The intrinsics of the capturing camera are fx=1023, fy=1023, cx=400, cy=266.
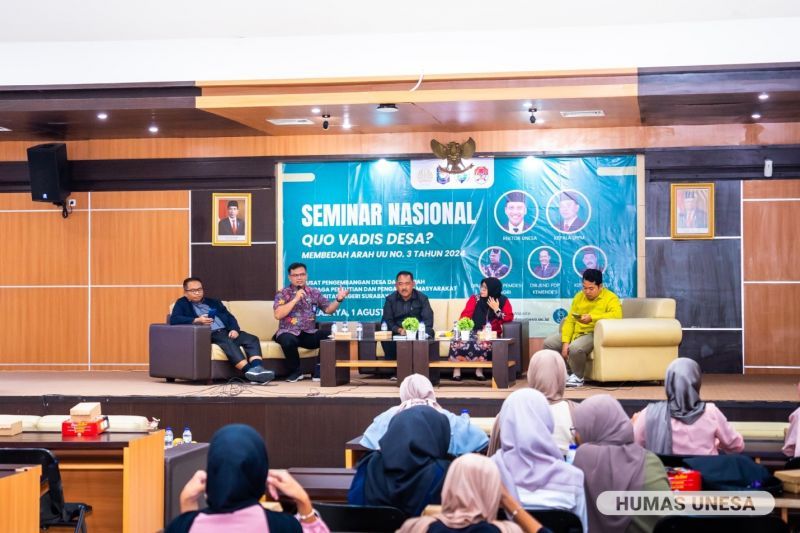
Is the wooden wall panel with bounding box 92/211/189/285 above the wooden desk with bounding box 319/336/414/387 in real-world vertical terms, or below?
above

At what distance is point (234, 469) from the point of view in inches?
118

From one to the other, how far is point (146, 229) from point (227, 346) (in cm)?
265

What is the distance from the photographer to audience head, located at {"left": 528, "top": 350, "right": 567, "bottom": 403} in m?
5.33

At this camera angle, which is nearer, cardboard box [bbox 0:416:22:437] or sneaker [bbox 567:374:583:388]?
cardboard box [bbox 0:416:22:437]

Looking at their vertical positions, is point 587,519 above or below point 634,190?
below

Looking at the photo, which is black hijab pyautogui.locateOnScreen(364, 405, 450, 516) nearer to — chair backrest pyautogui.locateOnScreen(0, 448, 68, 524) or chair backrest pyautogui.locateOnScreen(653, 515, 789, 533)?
chair backrest pyautogui.locateOnScreen(653, 515, 789, 533)

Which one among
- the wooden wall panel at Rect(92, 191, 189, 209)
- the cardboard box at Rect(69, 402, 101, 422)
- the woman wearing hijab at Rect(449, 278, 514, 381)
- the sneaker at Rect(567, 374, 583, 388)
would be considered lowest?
the sneaker at Rect(567, 374, 583, 388)

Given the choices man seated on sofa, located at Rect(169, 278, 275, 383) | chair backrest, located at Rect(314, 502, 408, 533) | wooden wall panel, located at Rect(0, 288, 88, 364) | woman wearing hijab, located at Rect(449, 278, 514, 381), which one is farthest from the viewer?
wooden wall panel, located at Rect(0, 288, 88, 364)

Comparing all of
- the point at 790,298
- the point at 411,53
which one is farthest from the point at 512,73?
the point at 790,298

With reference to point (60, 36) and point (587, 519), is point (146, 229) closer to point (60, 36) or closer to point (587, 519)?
point (60, 36)

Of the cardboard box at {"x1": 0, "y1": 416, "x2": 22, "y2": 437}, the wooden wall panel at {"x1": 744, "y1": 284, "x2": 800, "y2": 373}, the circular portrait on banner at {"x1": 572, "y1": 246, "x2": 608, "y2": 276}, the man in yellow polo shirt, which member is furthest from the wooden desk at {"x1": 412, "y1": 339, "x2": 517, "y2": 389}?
the cardboard box at {"x1": 0, "y1": 416, "x2": 22, "y2": 437}

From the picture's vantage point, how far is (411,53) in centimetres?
905

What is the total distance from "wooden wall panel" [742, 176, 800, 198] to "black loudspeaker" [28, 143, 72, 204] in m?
7.44

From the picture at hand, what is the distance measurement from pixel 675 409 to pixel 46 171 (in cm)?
834
